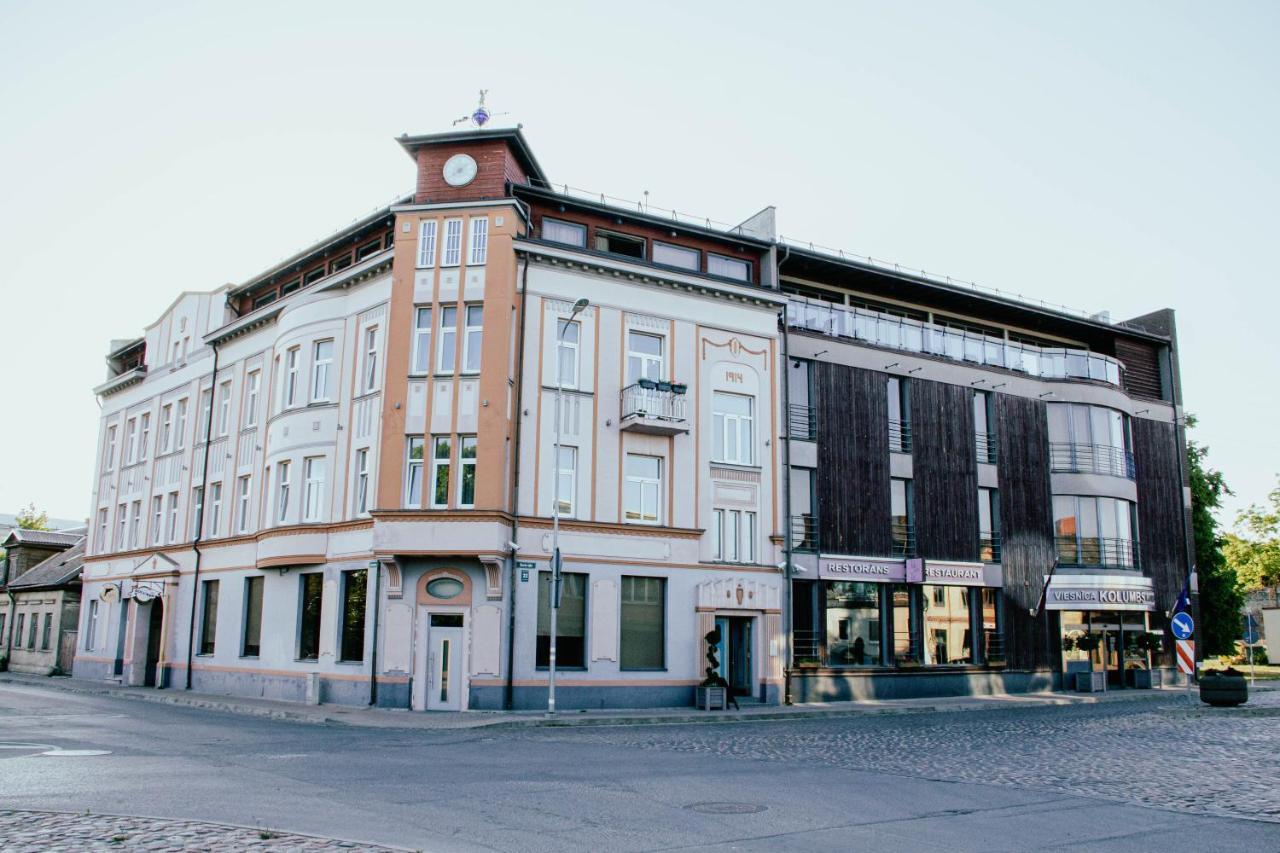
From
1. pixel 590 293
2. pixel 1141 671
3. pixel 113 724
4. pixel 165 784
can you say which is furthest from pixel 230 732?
pixel 1141 671

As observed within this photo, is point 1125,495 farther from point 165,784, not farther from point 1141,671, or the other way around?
point 165,784

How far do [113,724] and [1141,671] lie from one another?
111ft

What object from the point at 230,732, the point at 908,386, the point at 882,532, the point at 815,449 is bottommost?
the point at 230,732

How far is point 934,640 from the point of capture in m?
33.8

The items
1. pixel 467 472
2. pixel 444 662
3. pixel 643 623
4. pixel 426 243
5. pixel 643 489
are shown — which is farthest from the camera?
pixel 643 489

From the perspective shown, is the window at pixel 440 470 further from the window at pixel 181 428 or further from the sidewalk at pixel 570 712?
the window at pixel 181 428

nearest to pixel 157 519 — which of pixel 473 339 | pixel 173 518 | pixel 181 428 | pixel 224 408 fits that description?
pixel 173 518

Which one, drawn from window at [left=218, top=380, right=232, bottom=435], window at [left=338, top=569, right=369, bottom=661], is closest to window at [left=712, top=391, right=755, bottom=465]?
window at [left=338, top=569, right=369, bottom=661]

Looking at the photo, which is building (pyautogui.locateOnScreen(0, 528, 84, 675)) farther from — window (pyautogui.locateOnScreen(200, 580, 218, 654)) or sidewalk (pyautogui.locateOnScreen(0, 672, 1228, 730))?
window (pyautogui.locateOnScreen(200, 580, 218, 654))

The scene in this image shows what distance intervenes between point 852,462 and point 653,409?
805cm

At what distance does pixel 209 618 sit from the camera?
33.5 meters

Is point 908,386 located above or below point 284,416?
above

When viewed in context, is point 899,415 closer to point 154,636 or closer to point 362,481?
point 362,481

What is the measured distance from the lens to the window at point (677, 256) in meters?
30.9
